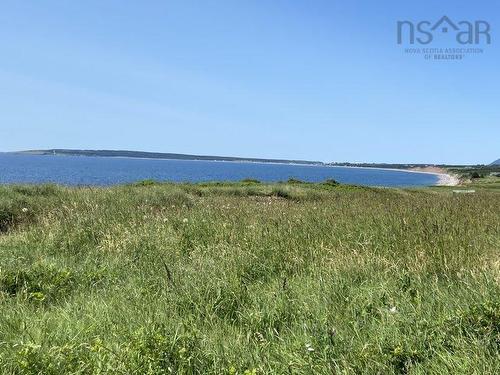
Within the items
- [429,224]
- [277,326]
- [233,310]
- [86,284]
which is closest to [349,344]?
[277,326]

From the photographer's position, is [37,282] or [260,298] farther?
[37,282]

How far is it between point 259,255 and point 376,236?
6.89 ft

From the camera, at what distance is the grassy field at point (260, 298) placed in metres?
3.18

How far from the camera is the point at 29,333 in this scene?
3582 millimetres

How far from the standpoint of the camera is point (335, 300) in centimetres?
436

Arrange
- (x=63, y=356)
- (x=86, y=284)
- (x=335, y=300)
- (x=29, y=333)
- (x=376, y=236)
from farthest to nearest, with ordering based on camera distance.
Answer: (x=376, y=236) < (x=86, y=284) < (x=335, y=300) < (x=29, y=333) < (x=63, y=356)

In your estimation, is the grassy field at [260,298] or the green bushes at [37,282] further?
the green bushes at [37,282]

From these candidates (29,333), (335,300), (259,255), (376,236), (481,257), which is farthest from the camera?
(376,236)

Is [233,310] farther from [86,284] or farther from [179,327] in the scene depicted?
[86,284]

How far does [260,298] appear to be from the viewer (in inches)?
181

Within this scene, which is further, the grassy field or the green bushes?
the green bushes

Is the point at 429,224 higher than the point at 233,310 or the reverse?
higher

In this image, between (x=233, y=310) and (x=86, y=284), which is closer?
(x=233, y=310)

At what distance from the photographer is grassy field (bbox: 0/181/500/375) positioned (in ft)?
10.4
